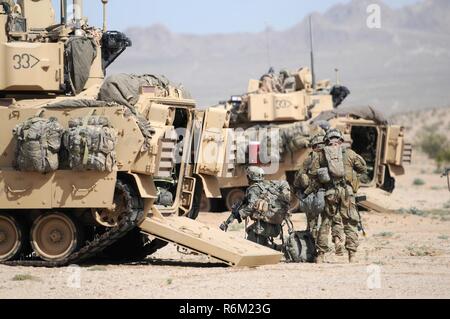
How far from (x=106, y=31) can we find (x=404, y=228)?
24.9 ft

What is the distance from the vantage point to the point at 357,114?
92.2 ft

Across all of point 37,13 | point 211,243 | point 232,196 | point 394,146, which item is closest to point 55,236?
point 211,243

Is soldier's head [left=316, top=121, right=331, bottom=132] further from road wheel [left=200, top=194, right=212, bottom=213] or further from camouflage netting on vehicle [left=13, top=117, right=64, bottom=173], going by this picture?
camouflage netting on vehicle [left=13, top=117, right=64, bottom=173]

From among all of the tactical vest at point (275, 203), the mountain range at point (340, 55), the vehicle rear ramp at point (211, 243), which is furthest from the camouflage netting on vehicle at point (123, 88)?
the mountain range at point (340, 55)

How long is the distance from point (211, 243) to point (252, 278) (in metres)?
1.42

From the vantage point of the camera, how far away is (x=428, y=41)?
118 metres

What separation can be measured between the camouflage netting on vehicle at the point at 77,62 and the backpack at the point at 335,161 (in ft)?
12.2

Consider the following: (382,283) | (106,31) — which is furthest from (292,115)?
(382,283)

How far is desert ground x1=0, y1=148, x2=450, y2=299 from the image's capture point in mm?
13336

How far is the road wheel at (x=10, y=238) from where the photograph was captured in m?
16.3

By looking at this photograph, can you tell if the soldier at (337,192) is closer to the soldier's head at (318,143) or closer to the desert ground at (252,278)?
the soldier's head at (318,143)

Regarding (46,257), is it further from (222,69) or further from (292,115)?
(222,69)

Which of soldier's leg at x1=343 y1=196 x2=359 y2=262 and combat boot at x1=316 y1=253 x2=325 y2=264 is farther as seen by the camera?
combat boot at x1=316 y1=253 x2=325 y2=264

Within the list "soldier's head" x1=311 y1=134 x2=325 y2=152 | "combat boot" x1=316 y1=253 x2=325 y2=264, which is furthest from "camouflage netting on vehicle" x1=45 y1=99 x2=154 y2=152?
"combat boot" x1=316 y1=253 x2=325 y2=264
